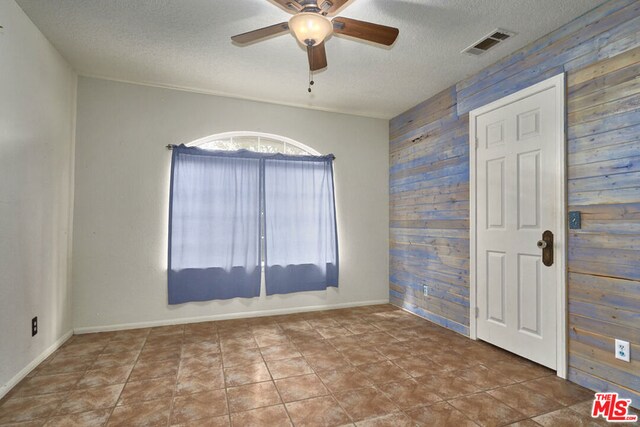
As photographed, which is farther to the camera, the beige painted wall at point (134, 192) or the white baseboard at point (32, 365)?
the beige painted wall at point (134, 192)

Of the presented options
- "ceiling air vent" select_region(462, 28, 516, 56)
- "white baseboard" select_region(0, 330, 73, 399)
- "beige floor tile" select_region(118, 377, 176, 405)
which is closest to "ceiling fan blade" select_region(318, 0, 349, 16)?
"ceiling air vent" select_region(462, 28, 516, 56)

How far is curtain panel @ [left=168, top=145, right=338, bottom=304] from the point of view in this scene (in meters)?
3.58

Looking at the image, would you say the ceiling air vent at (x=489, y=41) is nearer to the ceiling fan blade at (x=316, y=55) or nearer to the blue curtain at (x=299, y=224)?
the ceiling fan blade at (x=316, y=55)

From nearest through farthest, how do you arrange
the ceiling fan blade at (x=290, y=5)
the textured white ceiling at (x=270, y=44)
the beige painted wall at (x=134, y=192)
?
1. the ceiling fan blade at (x=290, y=5)
2. the textured white ceiling at (x=270, y=44)
3. the beige painted wall at (x=134, y=192)

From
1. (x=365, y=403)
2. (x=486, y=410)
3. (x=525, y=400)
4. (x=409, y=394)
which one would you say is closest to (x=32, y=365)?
(x=365, y=403)

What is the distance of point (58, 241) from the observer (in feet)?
9.64

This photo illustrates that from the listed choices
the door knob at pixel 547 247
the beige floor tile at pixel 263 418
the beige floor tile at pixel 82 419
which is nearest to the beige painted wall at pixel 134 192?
the beige floor tile at pixel 82 419

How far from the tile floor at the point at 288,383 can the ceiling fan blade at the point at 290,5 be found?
2.39 metres

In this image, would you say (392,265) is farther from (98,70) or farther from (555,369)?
(98,70)

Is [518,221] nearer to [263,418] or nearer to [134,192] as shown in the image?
[263,418]

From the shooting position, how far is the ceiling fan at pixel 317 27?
1.83 metres

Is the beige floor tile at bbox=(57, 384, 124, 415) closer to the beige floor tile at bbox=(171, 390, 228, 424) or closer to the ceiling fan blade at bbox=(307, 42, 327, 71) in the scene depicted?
the beige floor tile at bbox=(171, 390, 228, 424)

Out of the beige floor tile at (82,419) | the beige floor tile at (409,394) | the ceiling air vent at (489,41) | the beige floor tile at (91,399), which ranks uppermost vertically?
the ceiling air vent at (489,41)

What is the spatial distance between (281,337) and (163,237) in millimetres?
1717
